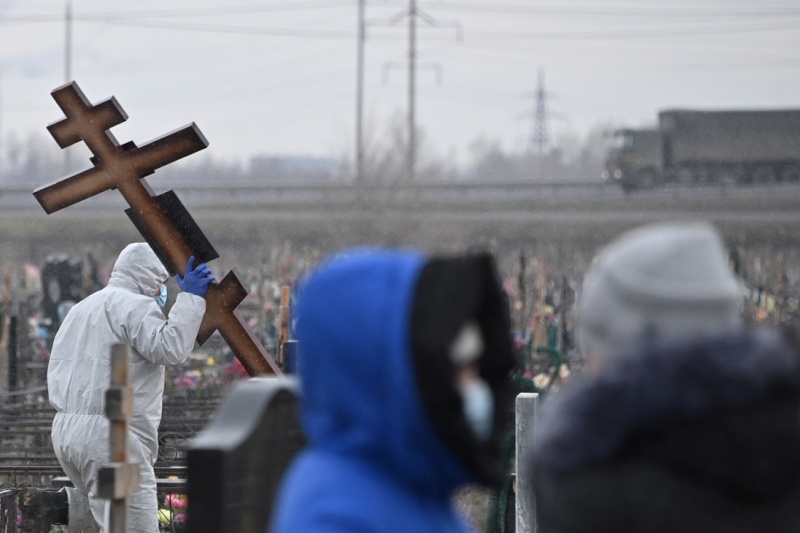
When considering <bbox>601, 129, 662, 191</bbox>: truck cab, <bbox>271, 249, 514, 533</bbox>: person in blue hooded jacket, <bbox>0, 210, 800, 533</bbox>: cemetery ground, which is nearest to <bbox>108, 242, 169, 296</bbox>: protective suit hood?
<bbox>0, 210, 800, 533</bbox>: cemetery ground

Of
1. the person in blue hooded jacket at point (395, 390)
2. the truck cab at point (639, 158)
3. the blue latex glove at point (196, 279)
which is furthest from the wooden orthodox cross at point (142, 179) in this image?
Answer: the truck cab at point (639, 158)

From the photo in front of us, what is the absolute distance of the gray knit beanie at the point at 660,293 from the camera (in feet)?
5.56

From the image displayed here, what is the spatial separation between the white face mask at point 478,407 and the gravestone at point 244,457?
714 mm

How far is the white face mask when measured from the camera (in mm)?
1683

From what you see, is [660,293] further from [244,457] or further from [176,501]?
[176,501]

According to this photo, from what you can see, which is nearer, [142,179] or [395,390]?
[395,390]

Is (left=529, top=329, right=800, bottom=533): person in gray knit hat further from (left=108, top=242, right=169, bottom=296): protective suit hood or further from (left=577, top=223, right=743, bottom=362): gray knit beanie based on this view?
(left=108, top=242, right=169, bottom=296): protective suit hood

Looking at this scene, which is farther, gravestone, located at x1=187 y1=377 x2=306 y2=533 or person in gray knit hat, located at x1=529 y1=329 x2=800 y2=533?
gravestone, located at x1=187 y1=377 x2=306 y2=533

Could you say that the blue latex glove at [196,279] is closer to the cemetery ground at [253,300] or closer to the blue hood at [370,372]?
the cemetery ground at [253,300]

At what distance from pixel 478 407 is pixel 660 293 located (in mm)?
308

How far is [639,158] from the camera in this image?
3844 cm

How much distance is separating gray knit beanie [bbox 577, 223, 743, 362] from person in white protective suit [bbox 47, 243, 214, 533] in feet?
12.3

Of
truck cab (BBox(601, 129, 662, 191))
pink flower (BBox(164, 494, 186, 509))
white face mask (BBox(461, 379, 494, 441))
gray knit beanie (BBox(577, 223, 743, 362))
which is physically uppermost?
truck cab (BBox(601, 129, 662, 191))

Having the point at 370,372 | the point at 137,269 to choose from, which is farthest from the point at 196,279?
the point at 370,372
